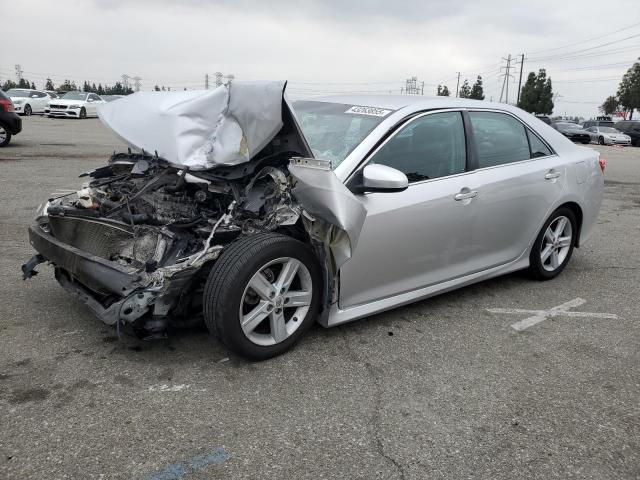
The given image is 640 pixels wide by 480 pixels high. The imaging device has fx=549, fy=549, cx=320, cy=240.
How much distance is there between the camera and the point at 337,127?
3.85 m

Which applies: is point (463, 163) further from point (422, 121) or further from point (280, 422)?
point (280, 422)

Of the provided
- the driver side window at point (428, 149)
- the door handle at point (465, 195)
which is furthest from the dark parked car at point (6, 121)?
the door handle at point (465, 195)

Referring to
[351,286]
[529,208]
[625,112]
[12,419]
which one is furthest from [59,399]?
[625,112]

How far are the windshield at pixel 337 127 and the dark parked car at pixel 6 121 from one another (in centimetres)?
1216

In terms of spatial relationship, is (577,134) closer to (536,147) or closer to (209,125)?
(536,147)

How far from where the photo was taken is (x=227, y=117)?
11.6ft

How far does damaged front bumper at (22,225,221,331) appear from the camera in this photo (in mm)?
2863

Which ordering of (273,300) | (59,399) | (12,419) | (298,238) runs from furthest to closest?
1. (298,238)
2. (273,300)
3. (59,399)
4. (12,419)

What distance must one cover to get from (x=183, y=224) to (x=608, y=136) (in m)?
36.1

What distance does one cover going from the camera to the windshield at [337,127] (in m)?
3.59

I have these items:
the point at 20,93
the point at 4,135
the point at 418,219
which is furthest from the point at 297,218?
the point at 20,93

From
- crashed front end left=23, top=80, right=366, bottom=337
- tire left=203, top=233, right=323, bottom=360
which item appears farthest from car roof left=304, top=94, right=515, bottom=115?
tire left=203, top=233, right=323, bottom=360

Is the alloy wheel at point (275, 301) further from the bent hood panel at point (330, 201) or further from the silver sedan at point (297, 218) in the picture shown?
the bent hood panel at point (330, 201)

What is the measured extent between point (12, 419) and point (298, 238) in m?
1.73
